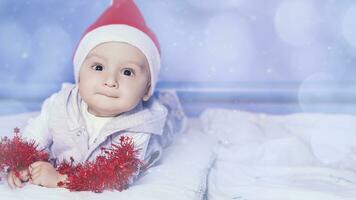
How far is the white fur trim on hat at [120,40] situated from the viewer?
1241 millimetres

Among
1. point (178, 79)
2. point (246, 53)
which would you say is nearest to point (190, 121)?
point (178, 79)

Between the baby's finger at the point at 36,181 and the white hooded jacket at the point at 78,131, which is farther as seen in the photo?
the white hooded jacket at the point at 78,131

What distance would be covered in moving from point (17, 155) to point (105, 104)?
21 centimetres

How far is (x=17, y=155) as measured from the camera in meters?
1.07

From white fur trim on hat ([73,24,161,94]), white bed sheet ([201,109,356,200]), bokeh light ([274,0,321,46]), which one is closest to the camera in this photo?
white bed sheet ([201,109,356,200])

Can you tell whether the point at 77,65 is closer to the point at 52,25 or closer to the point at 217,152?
the point at 217,152

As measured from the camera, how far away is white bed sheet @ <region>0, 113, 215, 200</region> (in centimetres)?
100

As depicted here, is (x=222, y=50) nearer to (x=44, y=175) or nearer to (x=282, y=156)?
(x=282, y=156)

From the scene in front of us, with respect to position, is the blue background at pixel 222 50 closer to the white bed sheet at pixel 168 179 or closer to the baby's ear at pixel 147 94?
the white bed sheet at pixel 168 179

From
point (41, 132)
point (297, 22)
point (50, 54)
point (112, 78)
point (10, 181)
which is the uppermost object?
point (297, 22)

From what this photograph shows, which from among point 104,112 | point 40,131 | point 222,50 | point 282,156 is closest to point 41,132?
point 40,131

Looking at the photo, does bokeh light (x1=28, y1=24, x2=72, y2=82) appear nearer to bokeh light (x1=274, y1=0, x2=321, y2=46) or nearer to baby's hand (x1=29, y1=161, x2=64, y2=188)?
bokeh light (x1=274, y1=0, x2=321, y2=46)

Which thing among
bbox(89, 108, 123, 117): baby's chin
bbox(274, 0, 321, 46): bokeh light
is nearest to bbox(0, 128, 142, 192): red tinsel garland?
bbox(89, 108, 123, 117): baby's chin

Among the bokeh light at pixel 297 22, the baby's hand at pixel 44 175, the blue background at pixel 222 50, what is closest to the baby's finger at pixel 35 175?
the baby's hand at pixel 44 175
